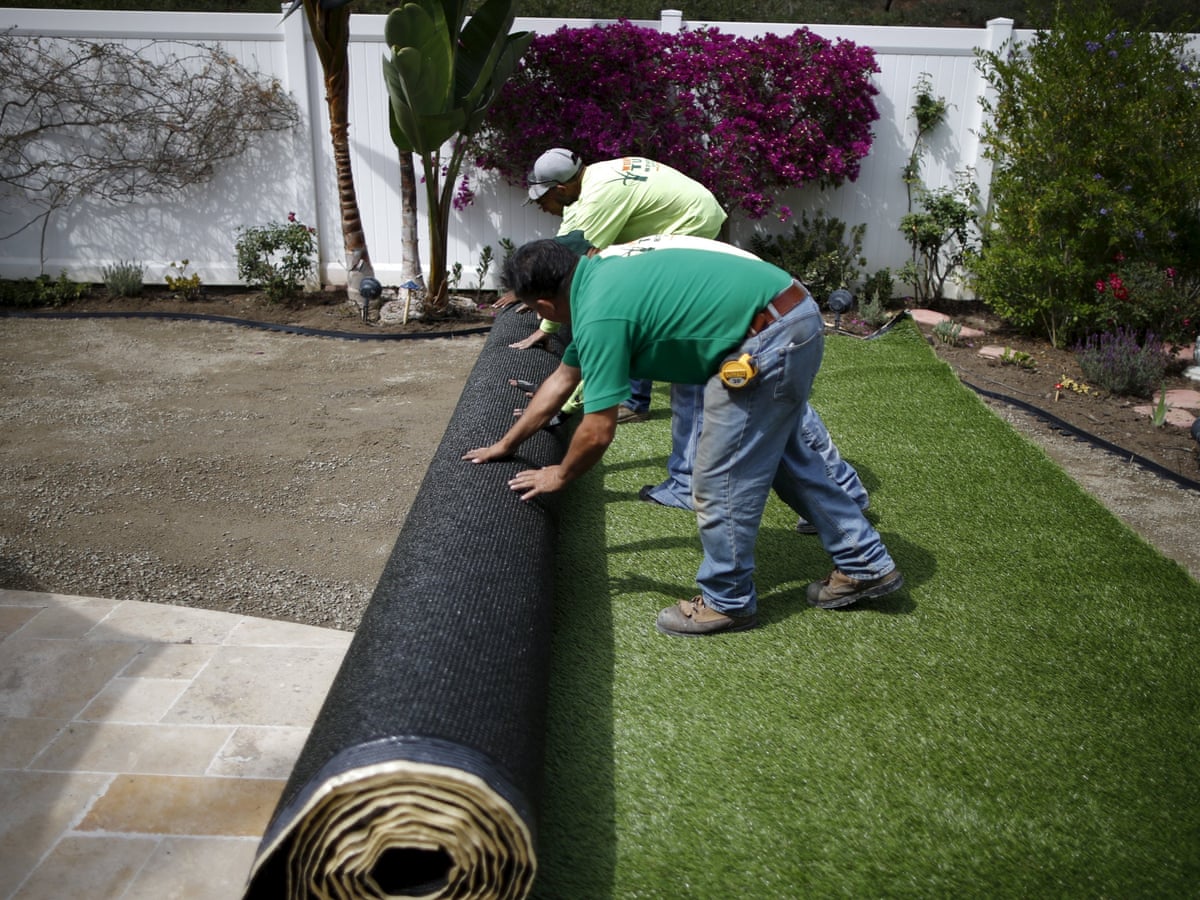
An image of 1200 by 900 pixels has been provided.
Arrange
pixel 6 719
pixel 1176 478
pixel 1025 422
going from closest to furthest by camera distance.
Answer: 1. pixel 6 719
2. pixel 1176 478
3. pixel 1025 422

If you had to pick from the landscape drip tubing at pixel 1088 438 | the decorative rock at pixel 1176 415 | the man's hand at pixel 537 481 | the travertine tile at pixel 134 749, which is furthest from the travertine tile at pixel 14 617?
the decorative rock at pixel 1176 415

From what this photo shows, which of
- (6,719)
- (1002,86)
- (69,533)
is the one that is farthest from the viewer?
(1002,86)

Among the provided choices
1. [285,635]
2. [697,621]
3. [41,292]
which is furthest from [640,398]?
[41,292]

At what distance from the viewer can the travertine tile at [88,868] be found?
2283 mm

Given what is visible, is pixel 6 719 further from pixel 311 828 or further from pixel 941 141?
pixel 941 141

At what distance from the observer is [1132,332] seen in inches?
269

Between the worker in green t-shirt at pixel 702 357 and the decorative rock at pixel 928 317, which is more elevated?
the worker in green t-shirt at pixel 702 357

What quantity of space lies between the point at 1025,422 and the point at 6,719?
5.43m

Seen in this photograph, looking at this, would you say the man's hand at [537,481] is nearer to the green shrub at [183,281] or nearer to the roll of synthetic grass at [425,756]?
the roll of synthetic grass at [425,756]

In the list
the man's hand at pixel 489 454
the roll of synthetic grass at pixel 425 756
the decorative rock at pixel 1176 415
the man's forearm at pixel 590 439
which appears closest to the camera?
the roll of synthetic grass at pixel 425 756

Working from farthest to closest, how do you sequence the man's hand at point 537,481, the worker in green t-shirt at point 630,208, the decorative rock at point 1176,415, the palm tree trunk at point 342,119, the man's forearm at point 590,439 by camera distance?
1. the palm tree trunk at point 342,119
2. the decorative rock at point 1176,415
3. the worker in green t-shirt at point 630,208
4. the man's hand at point 537,481
5. the man's forearm at point 590,439

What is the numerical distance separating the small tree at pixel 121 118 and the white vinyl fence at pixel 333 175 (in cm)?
12

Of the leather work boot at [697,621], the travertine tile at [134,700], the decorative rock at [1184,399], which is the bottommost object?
the travertine tile at [134,700]

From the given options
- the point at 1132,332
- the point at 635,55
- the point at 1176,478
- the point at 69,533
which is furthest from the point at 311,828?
the point at 635,55
